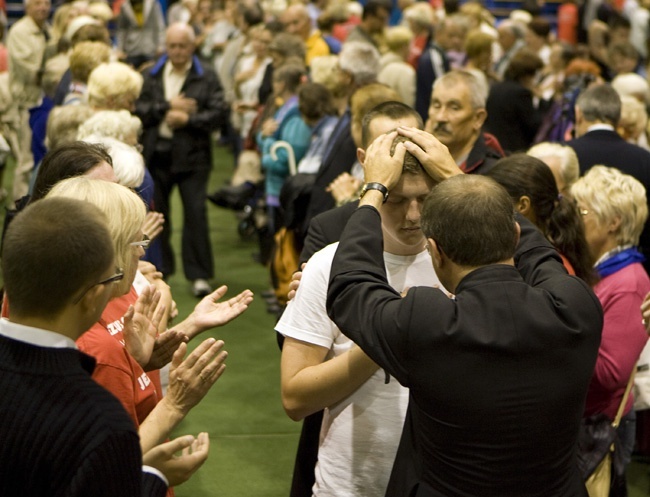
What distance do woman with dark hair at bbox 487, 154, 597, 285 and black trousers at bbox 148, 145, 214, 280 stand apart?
410 centimetres

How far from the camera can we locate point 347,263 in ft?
8.14

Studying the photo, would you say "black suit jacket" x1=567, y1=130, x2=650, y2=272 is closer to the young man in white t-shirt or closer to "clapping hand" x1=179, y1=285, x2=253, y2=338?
the young man in white t-shirt

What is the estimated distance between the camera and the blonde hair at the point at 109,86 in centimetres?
618

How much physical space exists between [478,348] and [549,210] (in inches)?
72.3

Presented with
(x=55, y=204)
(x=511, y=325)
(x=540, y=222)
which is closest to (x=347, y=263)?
(x=511, y=325)

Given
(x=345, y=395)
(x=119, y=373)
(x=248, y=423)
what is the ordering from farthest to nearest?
(x=248, y=423), (x=345, y=395), (x=119, y=373)

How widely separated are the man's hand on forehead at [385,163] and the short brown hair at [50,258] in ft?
2.97

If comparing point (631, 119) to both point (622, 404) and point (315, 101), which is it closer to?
point (315, 101)

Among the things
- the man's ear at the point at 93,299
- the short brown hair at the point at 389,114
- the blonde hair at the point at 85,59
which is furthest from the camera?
the blonde hair at the point at 85,59

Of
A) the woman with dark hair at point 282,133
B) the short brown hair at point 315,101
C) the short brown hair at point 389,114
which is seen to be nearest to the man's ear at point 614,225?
the short brown hair at point 389,114

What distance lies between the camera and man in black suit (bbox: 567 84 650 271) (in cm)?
571

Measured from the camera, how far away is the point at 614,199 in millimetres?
4254

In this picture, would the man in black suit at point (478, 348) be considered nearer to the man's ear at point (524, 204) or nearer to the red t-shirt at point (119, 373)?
the red t-shirt at point (119, 373)

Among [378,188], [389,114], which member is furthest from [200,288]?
[378,188]
